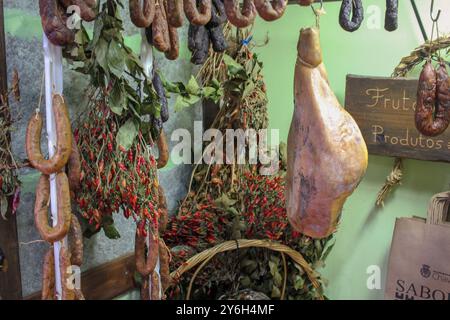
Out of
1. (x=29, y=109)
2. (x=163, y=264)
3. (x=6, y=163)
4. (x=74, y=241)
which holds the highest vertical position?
(x=29, y=109)

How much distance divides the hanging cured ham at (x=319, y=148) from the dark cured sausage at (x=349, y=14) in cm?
20

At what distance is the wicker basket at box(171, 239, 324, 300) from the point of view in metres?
1.44

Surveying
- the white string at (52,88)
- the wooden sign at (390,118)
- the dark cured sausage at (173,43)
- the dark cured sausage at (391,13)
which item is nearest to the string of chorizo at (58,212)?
the white string at (52,88)

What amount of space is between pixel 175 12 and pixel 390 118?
93cm

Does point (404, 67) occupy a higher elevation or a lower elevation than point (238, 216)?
higher

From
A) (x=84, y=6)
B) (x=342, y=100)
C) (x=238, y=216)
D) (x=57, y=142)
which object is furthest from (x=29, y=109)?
(x=342, y=100)

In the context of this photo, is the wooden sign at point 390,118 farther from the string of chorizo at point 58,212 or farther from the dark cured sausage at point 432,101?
the string of chorizo at point 58,212

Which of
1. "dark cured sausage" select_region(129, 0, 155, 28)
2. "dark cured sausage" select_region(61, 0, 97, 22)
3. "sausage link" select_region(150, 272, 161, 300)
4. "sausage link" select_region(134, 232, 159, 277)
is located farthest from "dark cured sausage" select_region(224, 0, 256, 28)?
"sausage link" select_region(150, 272, 161, 300)

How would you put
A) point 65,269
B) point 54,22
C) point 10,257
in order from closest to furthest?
1. point 54,22
2. point 65,269
3. point 10,257

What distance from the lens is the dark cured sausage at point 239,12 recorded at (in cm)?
98

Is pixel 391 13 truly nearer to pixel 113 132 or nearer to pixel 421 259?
pixel 113 132

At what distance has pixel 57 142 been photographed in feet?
3.05

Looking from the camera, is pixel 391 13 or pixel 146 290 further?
pixel 146 290
